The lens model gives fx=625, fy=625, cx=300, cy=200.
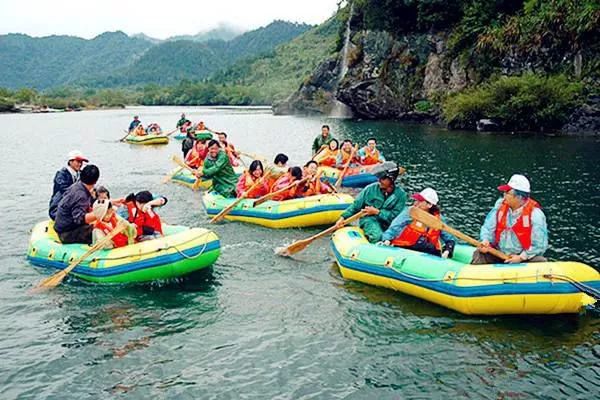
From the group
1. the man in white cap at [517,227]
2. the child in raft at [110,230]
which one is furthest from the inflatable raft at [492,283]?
the child in raft at [110,230]

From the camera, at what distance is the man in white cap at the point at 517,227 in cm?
791

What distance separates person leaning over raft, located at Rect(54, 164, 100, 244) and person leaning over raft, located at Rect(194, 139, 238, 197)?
4.61 meters

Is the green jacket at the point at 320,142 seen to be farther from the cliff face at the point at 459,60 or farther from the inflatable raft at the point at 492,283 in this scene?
the cliff face at the point at 459,60

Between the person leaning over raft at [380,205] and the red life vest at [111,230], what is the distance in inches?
141

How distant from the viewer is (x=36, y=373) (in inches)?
273

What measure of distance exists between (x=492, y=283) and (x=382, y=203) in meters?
2.87

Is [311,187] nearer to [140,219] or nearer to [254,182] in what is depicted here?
[254,182]

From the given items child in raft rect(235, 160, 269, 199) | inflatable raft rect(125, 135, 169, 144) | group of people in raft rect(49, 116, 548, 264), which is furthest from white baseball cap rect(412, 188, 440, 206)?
inflatable raft rect(125, 135, 169, 144)

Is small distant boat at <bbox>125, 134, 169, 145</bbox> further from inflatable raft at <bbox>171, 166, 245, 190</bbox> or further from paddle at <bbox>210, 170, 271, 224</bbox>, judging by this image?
paddle at <bbox>210, 170, 271, 224</bbox>

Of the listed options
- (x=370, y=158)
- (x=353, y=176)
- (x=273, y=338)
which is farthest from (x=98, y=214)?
(x=370, y=158)

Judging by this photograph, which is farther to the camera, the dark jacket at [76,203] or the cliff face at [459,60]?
the cliff face at [459,60]

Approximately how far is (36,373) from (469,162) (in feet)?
58.6

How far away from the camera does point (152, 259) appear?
30.4 feet

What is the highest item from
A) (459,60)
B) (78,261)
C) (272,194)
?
(459,60)
